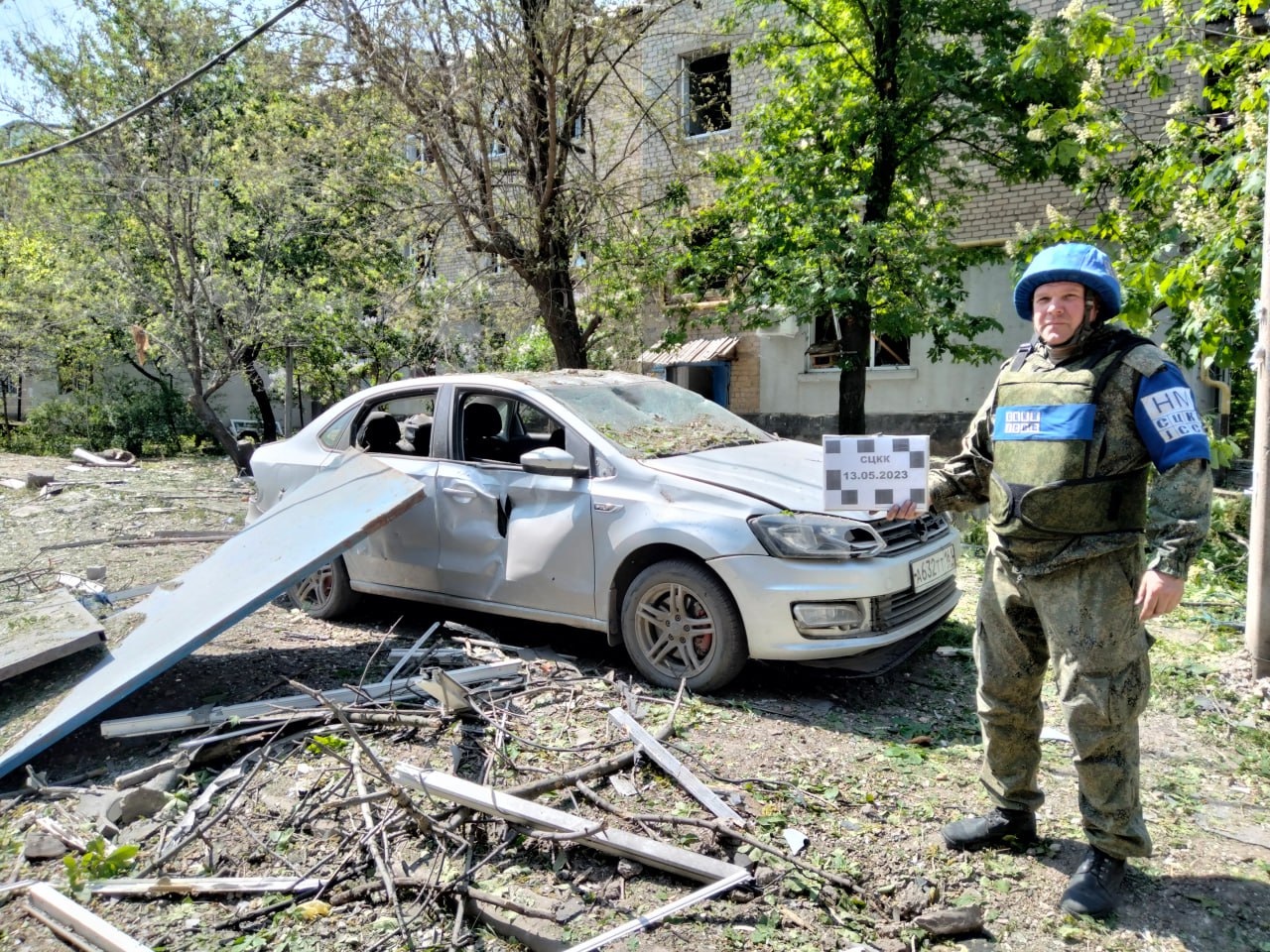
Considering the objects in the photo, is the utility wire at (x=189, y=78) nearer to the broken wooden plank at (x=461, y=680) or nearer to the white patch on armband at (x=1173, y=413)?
the broken wooden plank at (x=461, y=680)

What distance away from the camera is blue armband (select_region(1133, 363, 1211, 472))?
250cm

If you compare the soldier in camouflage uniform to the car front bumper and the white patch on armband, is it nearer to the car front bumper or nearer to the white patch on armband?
the white patch on armband

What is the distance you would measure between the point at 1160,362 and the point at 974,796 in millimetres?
1803

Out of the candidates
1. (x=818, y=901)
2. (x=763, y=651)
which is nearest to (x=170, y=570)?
(x=763, y=651)

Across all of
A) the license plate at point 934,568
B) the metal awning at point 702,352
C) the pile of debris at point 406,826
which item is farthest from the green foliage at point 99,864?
the metal awning at point 702,352

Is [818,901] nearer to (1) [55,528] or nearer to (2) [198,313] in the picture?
(1) [55,528]

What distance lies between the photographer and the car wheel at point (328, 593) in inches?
227

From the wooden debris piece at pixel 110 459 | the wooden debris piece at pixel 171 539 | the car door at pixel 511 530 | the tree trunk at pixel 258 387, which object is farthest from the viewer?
the tree trunk at pixel 258 387

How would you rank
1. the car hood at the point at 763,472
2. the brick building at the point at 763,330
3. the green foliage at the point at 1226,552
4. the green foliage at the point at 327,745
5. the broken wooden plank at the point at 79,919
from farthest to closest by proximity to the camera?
the brick building at the point at 763,330, the green foliage at the point at 1226,552, the car hood at the point at 763,472, the green foliage at the point at 327,745, the broken wooden plank at the point at 79,919

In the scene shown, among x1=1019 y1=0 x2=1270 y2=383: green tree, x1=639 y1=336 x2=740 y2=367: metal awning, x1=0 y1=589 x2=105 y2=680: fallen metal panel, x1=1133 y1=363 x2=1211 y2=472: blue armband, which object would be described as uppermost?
x1=1019 y1=0 x2=1270 y2=383: green tree

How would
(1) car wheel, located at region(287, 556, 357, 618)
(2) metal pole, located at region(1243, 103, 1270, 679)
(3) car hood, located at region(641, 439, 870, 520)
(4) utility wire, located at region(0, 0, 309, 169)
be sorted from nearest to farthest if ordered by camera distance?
(3) car hood, located at region(641, 439, 870, 520), (2) metal pole, located at region(1243, 103, 1270, 679), (1) car wheel, located at region(287, 556, 357, 618), (4) utility wire, located at region(0, 0, 309, 169)

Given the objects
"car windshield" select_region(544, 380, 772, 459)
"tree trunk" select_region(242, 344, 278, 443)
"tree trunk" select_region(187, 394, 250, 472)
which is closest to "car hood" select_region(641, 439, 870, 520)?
"car windshield" select_region(544, 380, 772, 459)

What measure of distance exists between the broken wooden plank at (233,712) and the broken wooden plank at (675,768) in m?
0.95

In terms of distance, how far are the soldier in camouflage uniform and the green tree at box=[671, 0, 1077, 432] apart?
7194mm
